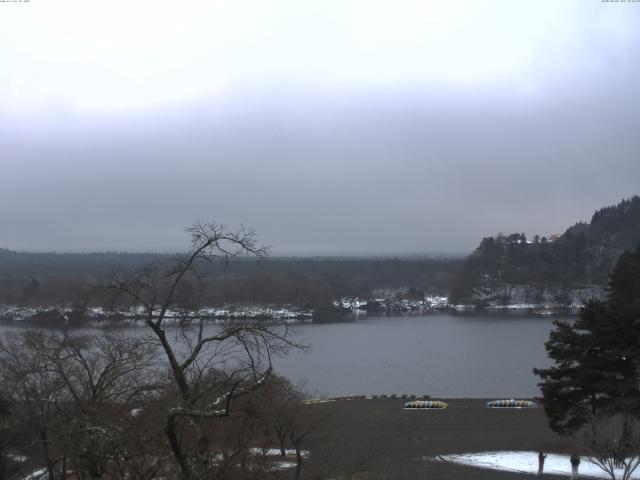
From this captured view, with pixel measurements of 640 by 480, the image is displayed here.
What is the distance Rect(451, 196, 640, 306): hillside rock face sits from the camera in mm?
86188

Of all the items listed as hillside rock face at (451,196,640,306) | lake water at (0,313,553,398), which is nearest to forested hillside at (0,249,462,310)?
lake water at (0,313,553,398)

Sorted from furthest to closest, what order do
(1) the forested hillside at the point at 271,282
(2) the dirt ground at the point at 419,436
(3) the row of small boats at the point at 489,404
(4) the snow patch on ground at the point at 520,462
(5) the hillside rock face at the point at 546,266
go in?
(5) the hillside rock face at the point at 546,266, (1) the forested hillside at the point at 271,282, (3) the row of small boats at the point at 489,404, (2) the dirt ground at the point at 419,436, (4) the snow patch on ground at the point at 520,462

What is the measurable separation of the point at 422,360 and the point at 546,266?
62.7 meters

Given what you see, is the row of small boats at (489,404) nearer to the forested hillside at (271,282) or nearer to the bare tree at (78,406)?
the forested hillside at (271,282)

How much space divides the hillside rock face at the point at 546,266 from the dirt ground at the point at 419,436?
217 ft

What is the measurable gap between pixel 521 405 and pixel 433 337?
2732cm

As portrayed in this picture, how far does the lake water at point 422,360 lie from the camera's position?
2666 cm

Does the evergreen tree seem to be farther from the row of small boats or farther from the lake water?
the lake water

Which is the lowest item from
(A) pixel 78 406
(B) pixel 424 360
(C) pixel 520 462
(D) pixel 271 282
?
(B) pixel 424 360

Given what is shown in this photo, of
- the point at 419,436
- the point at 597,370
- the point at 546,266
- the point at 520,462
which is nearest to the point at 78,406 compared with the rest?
the point at 520,462

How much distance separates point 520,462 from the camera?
13609mm

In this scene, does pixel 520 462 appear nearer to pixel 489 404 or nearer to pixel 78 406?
pixel 489 404

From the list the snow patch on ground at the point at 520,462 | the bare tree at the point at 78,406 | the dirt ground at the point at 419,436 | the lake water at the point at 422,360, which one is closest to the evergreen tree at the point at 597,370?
the snow patch on ground at the point at 520,462

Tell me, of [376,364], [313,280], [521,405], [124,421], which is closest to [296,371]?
[376,364]
